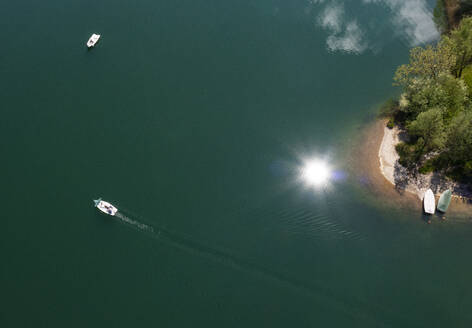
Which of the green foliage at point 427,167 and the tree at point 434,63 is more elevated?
the tree at point 434,63

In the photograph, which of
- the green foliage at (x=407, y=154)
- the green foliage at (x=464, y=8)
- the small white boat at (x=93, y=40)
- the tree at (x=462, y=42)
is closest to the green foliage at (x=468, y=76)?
the tree at (x=462, y=42)

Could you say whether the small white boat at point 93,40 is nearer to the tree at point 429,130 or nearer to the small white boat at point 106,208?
the small white boat at point 106,208

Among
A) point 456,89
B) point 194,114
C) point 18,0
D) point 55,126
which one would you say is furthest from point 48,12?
point 456,89

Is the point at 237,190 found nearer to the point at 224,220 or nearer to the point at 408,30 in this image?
the point at 224,220

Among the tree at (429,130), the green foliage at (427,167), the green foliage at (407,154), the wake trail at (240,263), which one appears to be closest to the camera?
the wake trail at (240,263)

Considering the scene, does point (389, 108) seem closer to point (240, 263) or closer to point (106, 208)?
point (240, 263)

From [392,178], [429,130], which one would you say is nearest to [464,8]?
[429,130]
